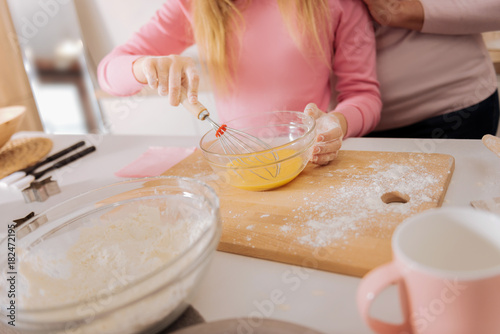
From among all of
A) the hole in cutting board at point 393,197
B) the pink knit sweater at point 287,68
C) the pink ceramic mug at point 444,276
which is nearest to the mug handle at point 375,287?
the pink ceramic mug at point 444,276

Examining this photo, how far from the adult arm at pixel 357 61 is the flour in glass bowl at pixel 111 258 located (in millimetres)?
590

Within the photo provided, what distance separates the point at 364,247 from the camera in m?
0.49

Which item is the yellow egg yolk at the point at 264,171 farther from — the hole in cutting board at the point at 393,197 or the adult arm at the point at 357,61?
the adult arm at the point at 357,61

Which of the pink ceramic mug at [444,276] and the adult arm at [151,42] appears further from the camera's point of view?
the adult arm at [151,42]

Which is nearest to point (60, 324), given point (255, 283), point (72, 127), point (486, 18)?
point (255, 283)

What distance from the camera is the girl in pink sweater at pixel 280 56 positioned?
0.98 metres

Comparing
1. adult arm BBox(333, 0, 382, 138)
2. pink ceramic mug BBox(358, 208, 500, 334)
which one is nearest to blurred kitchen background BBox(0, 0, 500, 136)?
adult arm BBox(333, 0, 382, 138)

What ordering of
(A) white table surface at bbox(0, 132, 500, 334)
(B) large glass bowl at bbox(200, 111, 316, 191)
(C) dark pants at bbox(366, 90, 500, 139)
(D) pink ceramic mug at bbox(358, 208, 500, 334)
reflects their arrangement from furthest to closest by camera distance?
1. (C) dark pants at bbox(366, 90, 500, 139)
2. (B) large glass bowl at bbox(200, 111, 316, 191)
3. (A) white table surface at bbox(0, 132, 500, 334)
4. (D) pink ceramic mug at bbox(358, 208, 500, 334)

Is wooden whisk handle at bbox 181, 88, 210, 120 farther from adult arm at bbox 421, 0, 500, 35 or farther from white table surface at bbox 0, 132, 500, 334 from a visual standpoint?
adult arm at bbox 421, 0, 500, 35

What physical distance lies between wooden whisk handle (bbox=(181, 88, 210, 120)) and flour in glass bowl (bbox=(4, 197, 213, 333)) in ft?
0.76

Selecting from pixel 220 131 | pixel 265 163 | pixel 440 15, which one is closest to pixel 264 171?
pixel 265 163

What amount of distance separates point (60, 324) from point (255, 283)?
0.22 metres

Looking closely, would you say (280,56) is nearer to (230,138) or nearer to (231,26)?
(231,26)

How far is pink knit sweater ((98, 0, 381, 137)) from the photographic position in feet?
3.30
